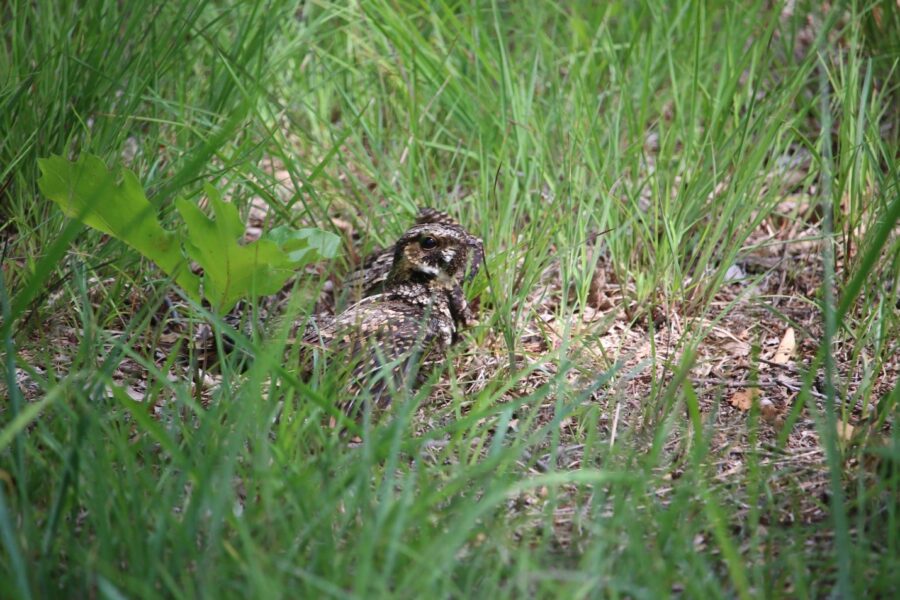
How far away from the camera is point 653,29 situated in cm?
453

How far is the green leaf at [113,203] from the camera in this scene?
10.0 ft

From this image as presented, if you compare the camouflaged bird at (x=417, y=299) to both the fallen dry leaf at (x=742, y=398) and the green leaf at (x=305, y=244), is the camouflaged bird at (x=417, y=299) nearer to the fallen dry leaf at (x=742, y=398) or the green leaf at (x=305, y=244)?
the green leaf at (x=305, y=244)

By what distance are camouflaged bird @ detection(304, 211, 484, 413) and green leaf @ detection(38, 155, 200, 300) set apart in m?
0.58

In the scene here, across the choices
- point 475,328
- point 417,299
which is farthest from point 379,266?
point 475,328

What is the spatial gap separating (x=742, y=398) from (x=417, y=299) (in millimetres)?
1257

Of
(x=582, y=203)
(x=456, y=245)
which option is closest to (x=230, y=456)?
(x=456, y=245)

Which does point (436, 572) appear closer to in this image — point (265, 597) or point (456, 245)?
point (265, 597)

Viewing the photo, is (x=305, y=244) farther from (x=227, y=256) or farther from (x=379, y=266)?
(x=379, y=266)

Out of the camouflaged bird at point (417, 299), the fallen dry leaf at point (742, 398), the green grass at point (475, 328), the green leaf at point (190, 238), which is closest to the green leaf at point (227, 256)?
the green leaf at point (190, 238)

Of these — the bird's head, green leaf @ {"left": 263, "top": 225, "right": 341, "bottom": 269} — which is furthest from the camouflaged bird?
green leaf @ {"left": 263, "top": 225, "right": 341, "bottom": 269}

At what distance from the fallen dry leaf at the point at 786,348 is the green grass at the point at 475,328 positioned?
78 millimetres

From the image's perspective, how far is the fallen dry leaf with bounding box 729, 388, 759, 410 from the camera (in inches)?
133

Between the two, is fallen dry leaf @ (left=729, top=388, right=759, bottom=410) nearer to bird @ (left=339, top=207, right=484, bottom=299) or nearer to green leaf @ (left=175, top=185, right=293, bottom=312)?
bird @ (left=339, top=207, right=484, bottom=299)

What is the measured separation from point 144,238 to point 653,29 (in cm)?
254
